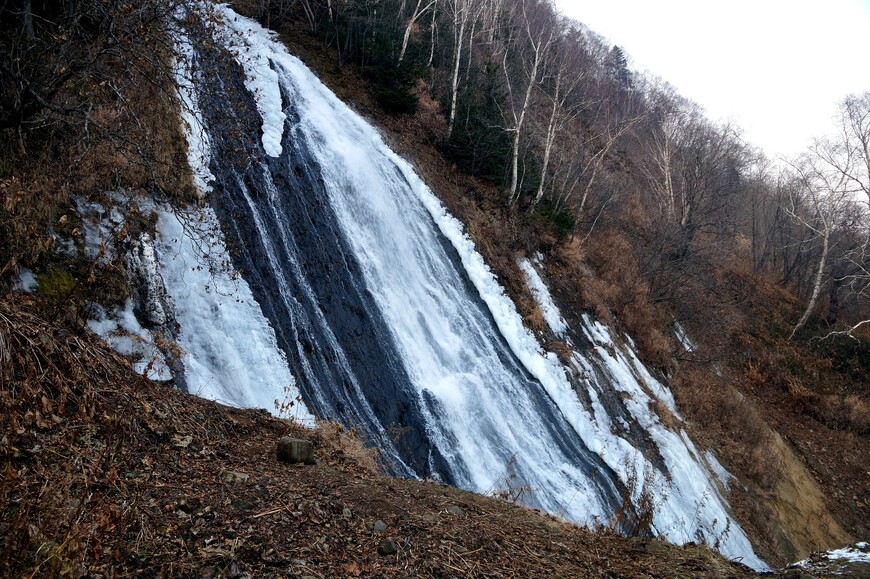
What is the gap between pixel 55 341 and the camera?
426 centimetres

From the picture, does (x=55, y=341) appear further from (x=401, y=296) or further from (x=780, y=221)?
(x=780, y=221)

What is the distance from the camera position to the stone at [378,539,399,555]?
3836 millimetres

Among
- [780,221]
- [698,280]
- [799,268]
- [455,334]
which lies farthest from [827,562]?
[780,221]

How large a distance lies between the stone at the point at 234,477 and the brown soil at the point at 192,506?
2 cm

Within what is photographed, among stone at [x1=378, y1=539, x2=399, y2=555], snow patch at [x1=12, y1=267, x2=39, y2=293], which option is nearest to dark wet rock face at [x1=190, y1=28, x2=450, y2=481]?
snow patch at [x1=12, y1=267, x2=39, y2=293]

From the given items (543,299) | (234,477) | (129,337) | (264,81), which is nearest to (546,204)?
(543,299)

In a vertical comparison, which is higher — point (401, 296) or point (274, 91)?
point (274, 91)

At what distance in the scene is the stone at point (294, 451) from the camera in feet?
16.5

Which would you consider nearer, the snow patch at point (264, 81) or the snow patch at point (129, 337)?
the snow patch at point (129, 337)

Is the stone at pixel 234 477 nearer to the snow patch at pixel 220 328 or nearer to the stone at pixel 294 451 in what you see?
the stone at pixel 294 451

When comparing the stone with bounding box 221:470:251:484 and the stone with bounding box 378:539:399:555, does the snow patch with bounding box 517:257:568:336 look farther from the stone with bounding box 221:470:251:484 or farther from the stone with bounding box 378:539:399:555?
the stone with bounding box 221:470:251:484

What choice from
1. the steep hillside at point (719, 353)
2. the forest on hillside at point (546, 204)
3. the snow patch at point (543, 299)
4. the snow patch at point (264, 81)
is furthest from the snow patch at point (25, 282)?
the snow patch at point (543, 299)

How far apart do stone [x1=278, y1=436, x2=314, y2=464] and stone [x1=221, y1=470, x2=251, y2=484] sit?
72 centimetres

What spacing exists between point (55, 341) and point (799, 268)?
31625 mm
